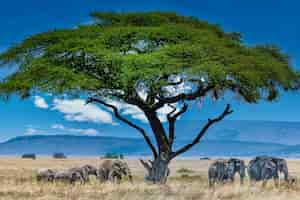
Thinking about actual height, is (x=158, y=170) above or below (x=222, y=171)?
above

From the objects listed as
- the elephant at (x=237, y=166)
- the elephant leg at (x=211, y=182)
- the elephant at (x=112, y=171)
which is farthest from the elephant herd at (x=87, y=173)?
the elephant at (x=237, y=166)

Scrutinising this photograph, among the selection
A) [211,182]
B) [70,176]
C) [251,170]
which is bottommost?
[211,182]

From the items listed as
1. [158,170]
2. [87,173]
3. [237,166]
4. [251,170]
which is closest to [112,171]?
[87,173]

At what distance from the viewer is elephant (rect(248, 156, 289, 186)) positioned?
26930 millimetres

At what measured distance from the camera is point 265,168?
26969 millimetres

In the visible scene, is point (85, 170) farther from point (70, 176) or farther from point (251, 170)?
point (251, 170)

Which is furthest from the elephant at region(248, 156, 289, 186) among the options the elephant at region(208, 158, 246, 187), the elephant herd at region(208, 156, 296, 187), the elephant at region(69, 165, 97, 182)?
the elephant at region(69, 165, 97, 182)

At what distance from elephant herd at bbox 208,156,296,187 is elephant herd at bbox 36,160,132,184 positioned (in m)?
4.83

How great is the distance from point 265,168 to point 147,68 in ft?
23.4

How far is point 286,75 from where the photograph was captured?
30.6 meters

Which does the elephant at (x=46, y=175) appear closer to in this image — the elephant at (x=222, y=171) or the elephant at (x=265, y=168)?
the elephant at (x=222, y=171)

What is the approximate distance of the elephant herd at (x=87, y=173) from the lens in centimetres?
2691

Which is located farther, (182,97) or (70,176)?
(182,97)

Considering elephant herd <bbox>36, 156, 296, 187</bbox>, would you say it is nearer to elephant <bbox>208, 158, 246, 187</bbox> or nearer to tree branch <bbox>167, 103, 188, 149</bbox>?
elephant <bbox>208, 158, 246, 187</bbox>
